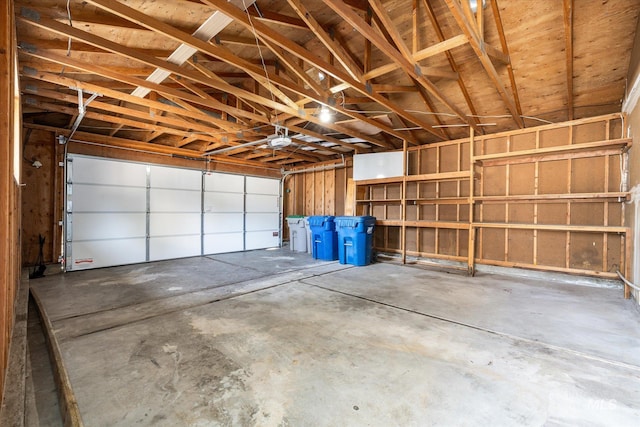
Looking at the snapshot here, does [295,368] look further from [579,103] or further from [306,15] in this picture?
[579,103]

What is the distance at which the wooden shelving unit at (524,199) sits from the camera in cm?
429

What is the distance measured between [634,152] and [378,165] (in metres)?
4.03

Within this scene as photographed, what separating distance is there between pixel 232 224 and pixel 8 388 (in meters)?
6.10

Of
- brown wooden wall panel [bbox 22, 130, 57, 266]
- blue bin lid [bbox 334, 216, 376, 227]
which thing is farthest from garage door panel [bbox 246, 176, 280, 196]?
brown wooden wall panel [bbox 22, 130, 57, 266]

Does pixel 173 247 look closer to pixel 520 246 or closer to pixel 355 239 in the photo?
pixel 355 239

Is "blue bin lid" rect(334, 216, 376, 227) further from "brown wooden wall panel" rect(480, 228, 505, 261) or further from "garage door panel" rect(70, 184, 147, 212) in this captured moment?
"garage door panel" rect(70, 184, 147, 212)

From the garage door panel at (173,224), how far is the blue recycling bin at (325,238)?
3161 mm

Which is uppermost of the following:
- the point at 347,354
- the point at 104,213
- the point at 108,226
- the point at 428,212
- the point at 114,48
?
the point at 114,48

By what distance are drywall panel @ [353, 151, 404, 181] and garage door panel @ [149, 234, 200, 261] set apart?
4491 millimetres

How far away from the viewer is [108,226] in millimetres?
5719

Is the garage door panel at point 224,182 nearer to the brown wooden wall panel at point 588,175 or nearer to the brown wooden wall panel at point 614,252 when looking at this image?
the brown wooden wall panel at point 588,175

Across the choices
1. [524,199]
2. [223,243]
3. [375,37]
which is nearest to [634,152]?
[524,199]

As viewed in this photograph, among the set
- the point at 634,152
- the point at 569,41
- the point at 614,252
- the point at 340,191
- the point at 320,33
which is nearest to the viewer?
the point at 320,33

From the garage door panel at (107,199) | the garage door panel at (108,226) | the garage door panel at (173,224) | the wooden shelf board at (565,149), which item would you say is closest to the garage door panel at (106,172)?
the garage door panel at (107,199)
